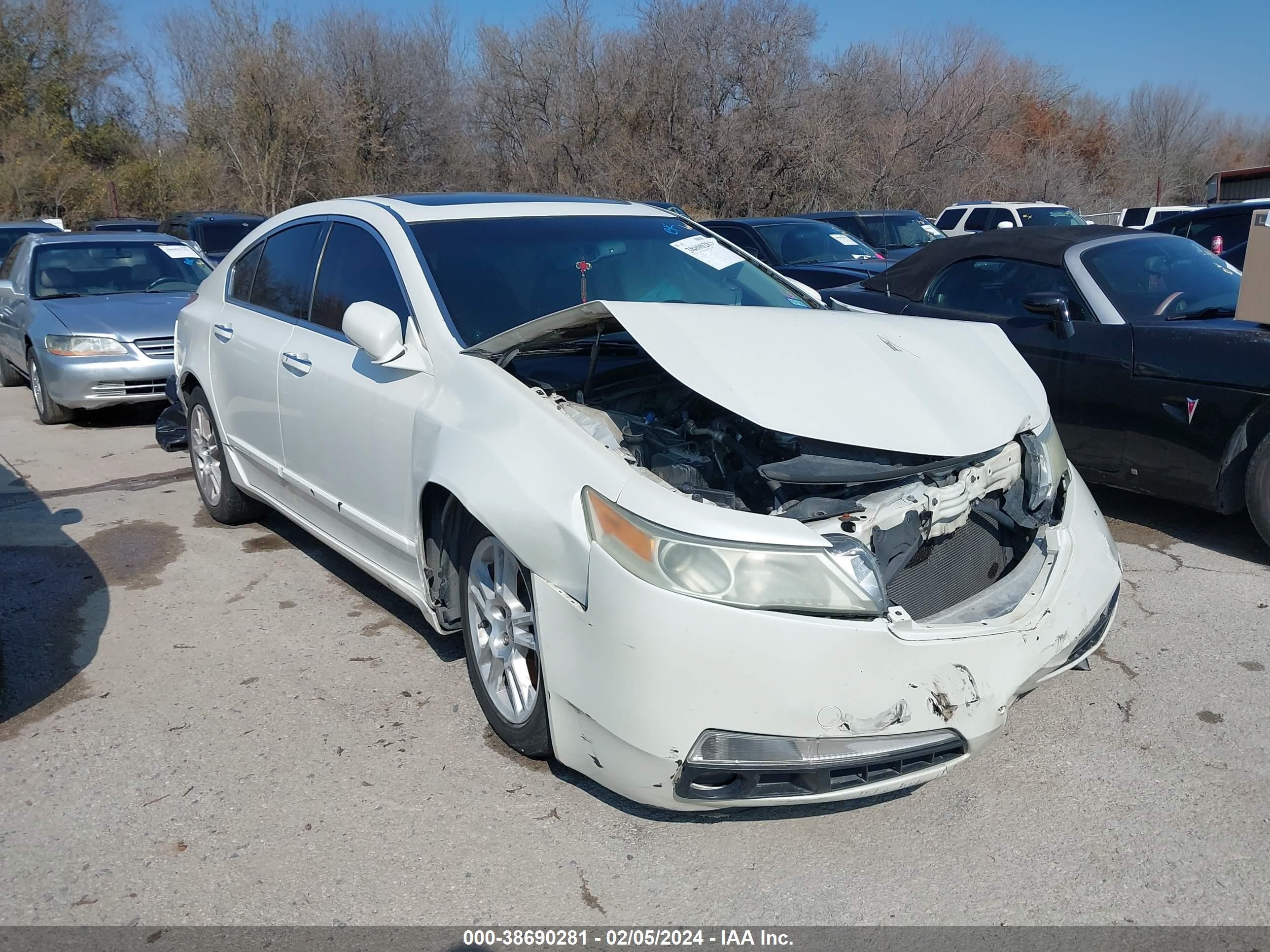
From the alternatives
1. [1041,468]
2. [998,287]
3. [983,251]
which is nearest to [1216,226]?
[983,251]

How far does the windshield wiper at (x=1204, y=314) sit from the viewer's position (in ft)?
17.9

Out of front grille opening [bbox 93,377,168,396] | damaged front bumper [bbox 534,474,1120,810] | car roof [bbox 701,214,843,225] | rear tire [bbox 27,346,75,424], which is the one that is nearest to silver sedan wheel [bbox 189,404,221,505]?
front grille opening [bbox 93,377,168,396]

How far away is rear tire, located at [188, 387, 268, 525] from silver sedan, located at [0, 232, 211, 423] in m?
3.16

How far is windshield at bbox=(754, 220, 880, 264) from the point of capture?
11.4 metres

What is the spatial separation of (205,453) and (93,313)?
13.5 feet

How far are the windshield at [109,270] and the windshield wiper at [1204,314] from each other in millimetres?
8155

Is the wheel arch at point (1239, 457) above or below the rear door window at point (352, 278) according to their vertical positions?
below

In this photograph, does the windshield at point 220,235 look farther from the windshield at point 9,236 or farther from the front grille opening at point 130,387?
the front grille opening at point 130,387

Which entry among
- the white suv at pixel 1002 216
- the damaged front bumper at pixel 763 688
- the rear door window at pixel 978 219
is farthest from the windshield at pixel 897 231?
the damaged front bumper at pixel 763 688

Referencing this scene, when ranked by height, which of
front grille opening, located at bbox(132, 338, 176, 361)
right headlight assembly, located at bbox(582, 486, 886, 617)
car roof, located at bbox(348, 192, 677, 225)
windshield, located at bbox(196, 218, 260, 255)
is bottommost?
windshield, located at bbox(196, 218, 260, 255)

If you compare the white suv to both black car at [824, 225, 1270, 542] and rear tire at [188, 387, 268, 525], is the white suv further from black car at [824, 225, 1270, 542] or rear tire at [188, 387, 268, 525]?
rear tire at [188, 387, 268, 525]

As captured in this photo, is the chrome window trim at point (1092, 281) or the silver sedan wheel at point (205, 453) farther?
the silver sedan wheel at point (205, 453)

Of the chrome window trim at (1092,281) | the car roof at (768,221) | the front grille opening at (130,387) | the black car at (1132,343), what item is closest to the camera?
the black car at (1132,343)

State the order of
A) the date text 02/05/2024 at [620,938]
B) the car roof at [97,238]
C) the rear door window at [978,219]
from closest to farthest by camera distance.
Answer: the date text 02/05/2024 at [620,938] < the car roof at [97,238] < the rear door window at [978,219]
